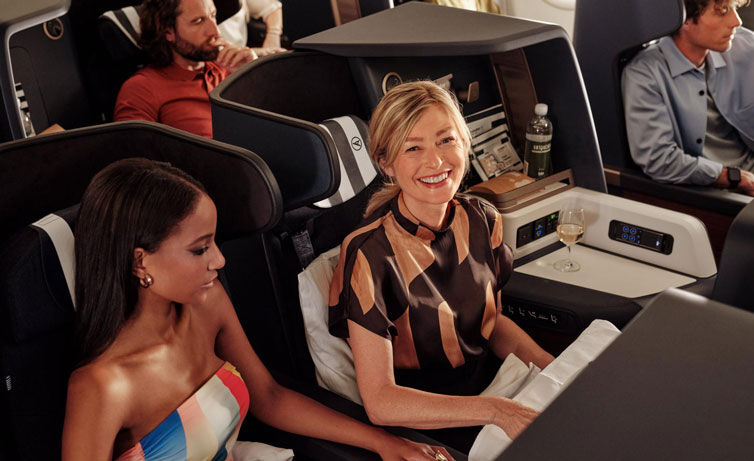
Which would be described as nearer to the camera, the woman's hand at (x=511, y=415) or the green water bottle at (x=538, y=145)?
the woman's hand at (x=511, y=415)

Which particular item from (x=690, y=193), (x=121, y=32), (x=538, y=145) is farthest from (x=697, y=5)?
(x=121, y=32)

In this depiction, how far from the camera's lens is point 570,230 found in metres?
2.04

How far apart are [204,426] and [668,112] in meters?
2.07

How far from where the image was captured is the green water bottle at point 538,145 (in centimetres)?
219

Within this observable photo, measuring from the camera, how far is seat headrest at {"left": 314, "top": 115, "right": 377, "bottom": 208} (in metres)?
1.82

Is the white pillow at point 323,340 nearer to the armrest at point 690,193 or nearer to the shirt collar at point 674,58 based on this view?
the armrest at point 690,193

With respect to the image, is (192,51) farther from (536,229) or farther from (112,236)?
(112,236)

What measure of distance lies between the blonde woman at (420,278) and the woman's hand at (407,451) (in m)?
0.04

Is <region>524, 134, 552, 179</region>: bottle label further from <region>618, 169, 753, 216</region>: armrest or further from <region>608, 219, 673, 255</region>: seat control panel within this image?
<region>618, 169, 753, 216</region>: armrest

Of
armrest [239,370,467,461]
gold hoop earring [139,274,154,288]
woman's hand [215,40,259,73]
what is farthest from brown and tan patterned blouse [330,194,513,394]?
woman's hand [215,40,259,73]

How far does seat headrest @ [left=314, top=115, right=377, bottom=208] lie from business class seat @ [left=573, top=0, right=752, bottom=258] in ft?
4.04

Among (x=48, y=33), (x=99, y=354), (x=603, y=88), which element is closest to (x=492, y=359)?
(x=99, y=354)

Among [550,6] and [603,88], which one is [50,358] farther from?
[550,6]

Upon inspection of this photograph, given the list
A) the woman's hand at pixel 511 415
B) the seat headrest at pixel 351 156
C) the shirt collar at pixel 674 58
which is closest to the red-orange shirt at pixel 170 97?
the seat headrest at pixel 351 156
